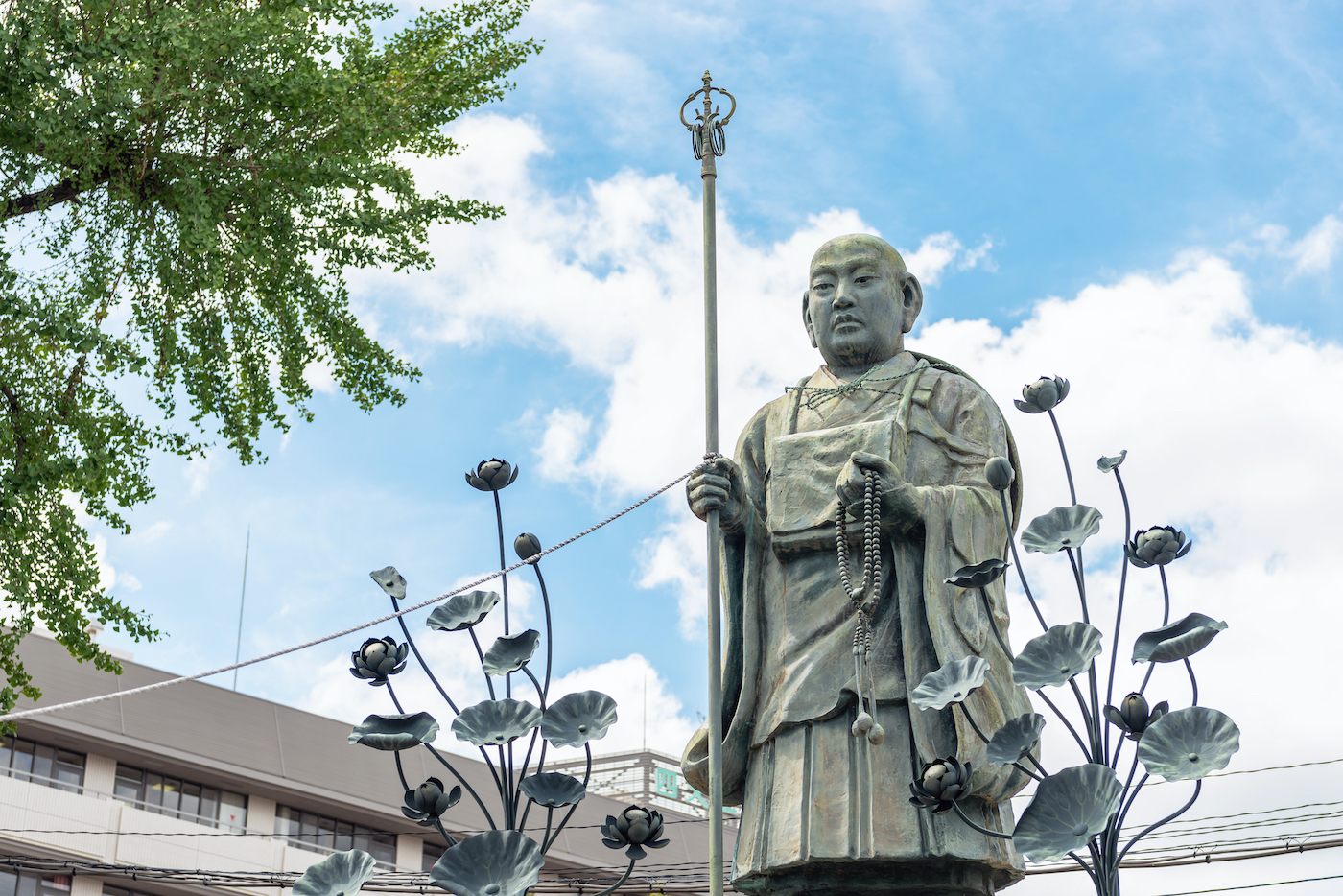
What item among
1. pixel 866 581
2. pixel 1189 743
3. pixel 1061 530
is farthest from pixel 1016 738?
pixel 866 581

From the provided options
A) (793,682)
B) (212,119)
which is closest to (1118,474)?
(793,682)

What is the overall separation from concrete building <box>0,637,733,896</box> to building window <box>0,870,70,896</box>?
0.03 m

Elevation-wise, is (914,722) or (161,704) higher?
(161,704)

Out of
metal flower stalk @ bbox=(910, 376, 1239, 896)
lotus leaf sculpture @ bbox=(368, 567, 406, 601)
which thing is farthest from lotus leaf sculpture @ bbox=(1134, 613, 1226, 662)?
lotus leaf sculpture @ bbox=(368, 567, 406, 601)

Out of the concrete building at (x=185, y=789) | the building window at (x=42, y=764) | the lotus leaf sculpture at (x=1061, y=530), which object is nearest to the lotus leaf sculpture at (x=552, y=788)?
the lotus leaf sculpture at (x=1061, y=530)

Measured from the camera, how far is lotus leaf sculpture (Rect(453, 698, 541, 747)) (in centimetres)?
566

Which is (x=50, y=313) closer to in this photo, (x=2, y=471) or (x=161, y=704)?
(x=2, y=471)

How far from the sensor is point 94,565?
10914mm

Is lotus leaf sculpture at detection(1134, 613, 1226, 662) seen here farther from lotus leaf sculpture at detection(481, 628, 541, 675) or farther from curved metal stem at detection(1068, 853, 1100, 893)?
lotus leaf sculpture at detection(481, 628, 541, 675)

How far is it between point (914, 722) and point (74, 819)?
75.2 ft

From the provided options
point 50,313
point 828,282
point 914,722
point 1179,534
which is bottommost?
point 914,722

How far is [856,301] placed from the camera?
22.7ft

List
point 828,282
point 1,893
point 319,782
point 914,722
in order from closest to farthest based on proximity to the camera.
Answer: point 914,722, point 828,282, point 1,893, point 319,782

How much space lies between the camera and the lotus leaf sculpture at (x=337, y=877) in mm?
5512
